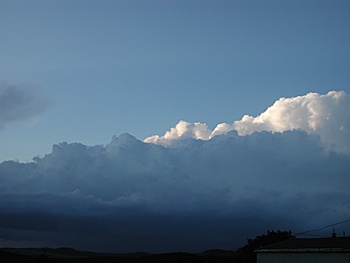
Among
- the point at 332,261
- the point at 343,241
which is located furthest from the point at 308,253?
the point at 343,241

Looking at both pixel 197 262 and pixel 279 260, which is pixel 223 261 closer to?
pixel 197 262

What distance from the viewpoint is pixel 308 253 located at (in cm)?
5100

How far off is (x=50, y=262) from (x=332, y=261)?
8884 centimetres

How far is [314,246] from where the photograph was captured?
5228 cm

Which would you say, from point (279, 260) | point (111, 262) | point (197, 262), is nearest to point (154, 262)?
point (111, 262)

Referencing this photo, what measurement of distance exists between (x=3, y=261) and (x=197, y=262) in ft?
177

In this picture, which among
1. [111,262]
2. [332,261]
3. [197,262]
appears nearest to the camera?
[332,261]

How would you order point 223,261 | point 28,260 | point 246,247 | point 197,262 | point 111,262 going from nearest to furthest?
point 246,247
point 197,262
point 223,261
point 28,260
point 111,262

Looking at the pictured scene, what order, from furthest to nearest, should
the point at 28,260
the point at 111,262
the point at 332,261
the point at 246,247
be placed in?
the point at 111,262, the point at 28,260, the point at 246,247, the point at 332,261

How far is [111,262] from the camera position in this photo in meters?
128

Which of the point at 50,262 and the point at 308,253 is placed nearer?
the point at 308,253

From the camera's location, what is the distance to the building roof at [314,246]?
164 ft

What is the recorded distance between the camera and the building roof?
4991cm

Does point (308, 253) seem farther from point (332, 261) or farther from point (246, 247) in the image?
point (246, 247)
